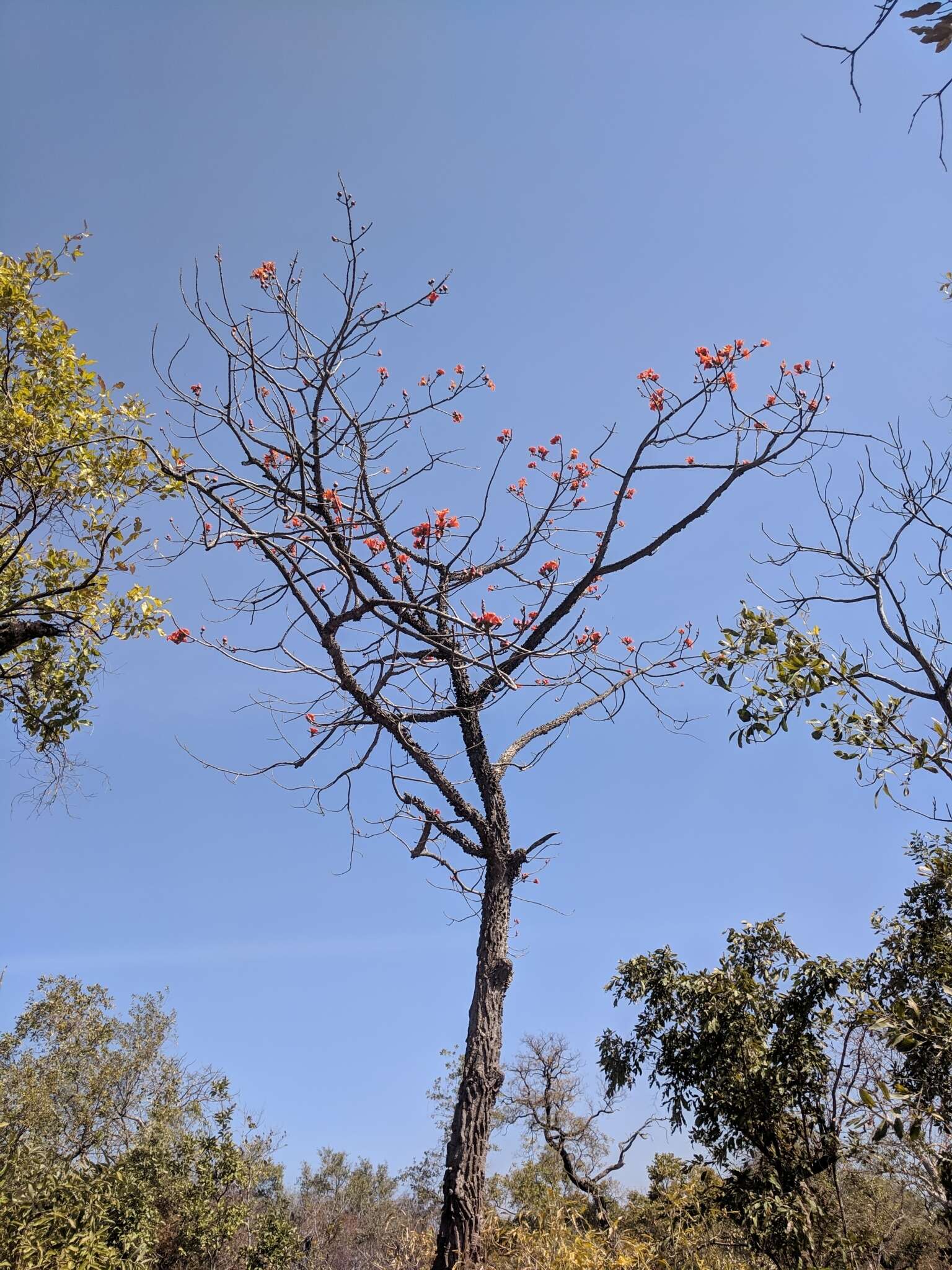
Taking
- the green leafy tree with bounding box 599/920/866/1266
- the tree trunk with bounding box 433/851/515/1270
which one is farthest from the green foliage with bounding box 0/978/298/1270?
the green leafy tree with bounding box 599/920/866/1266

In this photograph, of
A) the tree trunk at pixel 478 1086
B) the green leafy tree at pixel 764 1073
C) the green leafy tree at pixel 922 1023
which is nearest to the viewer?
the green leafy tree at pixel 922 1023

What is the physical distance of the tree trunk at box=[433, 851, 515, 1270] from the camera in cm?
354

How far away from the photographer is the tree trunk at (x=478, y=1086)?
3.54m

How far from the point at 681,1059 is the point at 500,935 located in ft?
12.5

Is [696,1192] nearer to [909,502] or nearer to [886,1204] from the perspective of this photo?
[909,502]

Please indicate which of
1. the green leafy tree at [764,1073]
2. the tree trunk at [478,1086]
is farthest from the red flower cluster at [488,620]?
the green leafy tree at [764,1073]

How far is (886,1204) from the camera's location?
12.1 metres

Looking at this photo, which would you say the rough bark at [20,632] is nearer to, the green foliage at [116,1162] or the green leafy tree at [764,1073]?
the green foliage at [116,1162]

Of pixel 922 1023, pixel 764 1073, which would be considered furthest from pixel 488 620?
pixel 764 1073

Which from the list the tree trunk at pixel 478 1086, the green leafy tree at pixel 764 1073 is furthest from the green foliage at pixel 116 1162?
the green leafy tree at pixel 764 1073

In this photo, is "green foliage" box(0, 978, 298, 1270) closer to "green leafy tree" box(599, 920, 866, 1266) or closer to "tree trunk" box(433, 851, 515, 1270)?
"tree trunk" box(433, 851, 515, 1270)

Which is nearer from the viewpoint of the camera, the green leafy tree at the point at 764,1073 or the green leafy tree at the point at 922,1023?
the green leafy tree at the point at 922,1023

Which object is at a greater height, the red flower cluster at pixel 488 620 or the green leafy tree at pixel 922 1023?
the red flower cluster at pixel 488 620

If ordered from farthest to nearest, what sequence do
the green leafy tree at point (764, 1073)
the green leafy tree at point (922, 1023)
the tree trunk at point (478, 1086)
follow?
1. the green leafy tree at point (764, 1073)
2. the tree trunk at point (478, 1086)
3. the green leafy tree at point (922, 1023)
